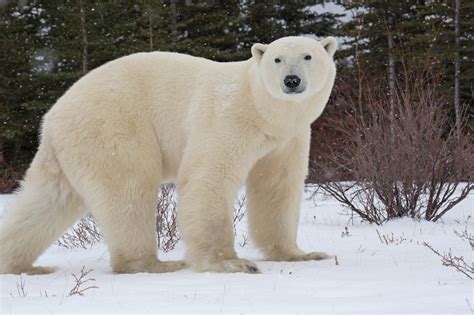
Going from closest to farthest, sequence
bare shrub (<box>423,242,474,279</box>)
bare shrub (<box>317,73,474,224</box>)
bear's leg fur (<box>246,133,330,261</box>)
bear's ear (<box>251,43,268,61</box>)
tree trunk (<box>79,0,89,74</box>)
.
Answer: bare shrub (<box>423,242,474,279</box>), bear's ear (<box>251,43,268,61</box>), bear's leg fur (<box>246,133,330,261</box>), bare shrub (<box>317,73,474,224</box>), tree trunk (<box>79,0,89,74</box>)

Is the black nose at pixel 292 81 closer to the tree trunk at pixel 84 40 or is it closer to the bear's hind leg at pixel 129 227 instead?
the bear's hind leg at pixel 129 227

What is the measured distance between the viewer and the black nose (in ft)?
14.0

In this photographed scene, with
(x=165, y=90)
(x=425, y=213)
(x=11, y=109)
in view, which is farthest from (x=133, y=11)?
(x=165, y=90)

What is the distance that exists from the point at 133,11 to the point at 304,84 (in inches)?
768

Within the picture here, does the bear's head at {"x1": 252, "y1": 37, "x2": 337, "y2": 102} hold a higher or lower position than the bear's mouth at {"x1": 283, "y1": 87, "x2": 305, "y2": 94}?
higher

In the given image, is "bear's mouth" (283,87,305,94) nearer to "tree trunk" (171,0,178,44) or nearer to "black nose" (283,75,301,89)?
"black nose" (283,75,301,89)

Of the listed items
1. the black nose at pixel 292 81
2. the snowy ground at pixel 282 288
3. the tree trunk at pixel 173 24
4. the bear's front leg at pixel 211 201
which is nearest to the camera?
the snowy ground at pixel 282 288

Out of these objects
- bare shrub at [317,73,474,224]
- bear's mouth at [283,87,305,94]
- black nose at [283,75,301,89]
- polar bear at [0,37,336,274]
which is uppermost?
black nose at [283,75,301,89]

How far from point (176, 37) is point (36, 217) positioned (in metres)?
16.4

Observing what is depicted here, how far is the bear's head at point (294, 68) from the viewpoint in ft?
14.1

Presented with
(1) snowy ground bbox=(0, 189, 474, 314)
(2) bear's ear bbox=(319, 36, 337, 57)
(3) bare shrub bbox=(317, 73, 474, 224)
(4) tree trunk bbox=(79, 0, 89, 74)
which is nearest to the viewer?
(1) snowy ground bbox=(0, 189, 474, 314)

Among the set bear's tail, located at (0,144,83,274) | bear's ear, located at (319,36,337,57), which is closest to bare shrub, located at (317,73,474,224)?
bear's ear, located at (319,36,337,57)

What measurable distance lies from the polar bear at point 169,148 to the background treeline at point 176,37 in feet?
46.1

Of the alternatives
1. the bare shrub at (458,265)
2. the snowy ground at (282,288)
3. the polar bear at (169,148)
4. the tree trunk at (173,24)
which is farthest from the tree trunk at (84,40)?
A: the bare shrub at (458,265)
